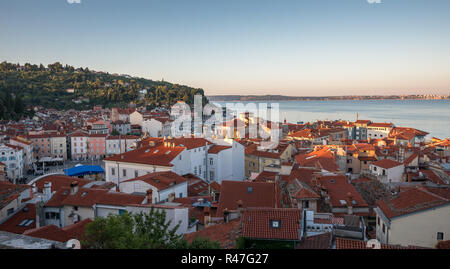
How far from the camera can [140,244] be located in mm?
4035

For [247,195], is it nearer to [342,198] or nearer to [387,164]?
[342,198]

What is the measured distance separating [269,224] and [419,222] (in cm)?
328

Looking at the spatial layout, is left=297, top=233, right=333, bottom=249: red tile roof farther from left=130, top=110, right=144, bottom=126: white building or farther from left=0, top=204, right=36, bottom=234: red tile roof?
left=130, top=110, right=144, bottom=126: white building

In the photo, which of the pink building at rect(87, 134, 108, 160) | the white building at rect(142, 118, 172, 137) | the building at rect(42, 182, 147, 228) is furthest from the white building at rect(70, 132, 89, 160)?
the building at rect(42, 182, 147, 228)

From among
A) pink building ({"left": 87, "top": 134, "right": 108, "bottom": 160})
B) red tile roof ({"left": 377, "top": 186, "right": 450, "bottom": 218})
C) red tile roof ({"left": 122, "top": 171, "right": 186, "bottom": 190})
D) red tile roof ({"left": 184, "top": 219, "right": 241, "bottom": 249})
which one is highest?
red tile roof ({"left": 377, "top": 186, "right": 450, "bottom": 218})

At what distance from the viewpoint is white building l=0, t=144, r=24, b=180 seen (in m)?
26.3

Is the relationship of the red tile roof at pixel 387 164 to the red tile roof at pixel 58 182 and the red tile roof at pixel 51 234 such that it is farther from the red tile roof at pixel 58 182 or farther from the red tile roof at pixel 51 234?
the red tile roof at pixel 51 234

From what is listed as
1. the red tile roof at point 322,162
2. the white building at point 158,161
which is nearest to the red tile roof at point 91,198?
the white building at point 158,161

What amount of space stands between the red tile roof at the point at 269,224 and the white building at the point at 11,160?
26.1 meters

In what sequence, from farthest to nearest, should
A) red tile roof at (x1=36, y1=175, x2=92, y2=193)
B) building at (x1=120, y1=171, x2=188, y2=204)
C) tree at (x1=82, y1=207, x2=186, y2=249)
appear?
red tile roof at (x1=36, y1=175, x2=92, y2=193)
building at (x1=120, y1=171, x2=188, y2=204)
tree at (x1=82, y1=207, x2=186, y2=249)

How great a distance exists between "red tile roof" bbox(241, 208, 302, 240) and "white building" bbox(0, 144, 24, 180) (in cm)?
2609

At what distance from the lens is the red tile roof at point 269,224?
557 cm

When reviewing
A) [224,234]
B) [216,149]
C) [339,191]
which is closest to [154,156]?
[216,149]
